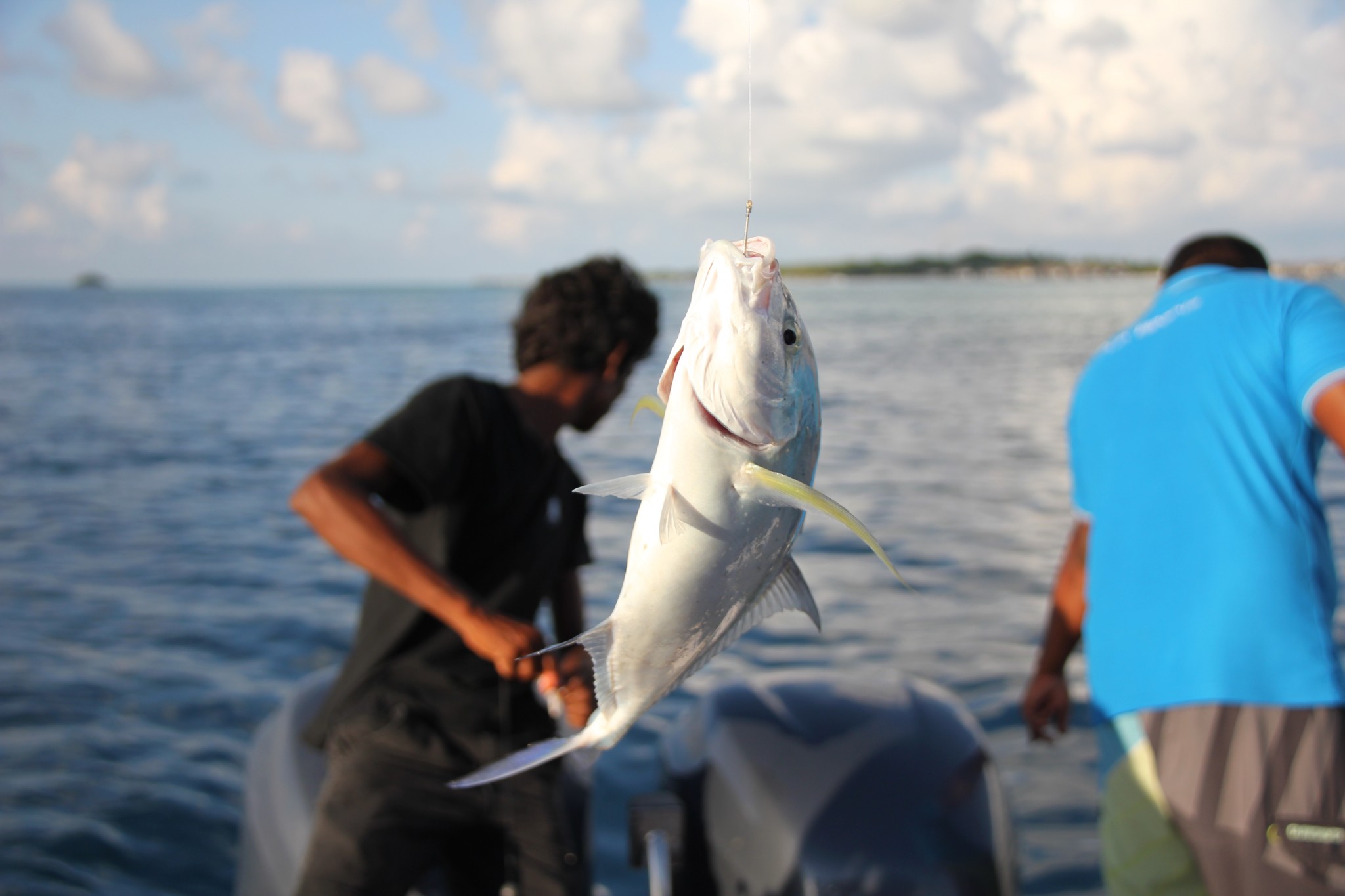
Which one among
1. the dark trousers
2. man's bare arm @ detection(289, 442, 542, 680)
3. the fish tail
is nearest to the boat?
the dark trousers

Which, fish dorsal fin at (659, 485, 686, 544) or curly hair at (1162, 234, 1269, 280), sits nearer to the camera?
fish dorsal fin at (659, 485, 686, 544)

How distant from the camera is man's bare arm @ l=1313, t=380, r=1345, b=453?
2.60 meters

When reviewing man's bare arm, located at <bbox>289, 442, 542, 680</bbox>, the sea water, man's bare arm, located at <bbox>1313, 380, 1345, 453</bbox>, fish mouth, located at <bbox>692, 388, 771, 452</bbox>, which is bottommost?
the sea water

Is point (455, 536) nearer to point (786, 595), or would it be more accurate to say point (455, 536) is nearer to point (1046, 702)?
point (786, 595)

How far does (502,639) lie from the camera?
7.70 feet

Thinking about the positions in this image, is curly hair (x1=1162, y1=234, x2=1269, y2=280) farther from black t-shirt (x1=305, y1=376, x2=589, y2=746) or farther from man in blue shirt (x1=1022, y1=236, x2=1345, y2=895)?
black t-shirt (x1=305, y1=376, x2=589, y2=746)

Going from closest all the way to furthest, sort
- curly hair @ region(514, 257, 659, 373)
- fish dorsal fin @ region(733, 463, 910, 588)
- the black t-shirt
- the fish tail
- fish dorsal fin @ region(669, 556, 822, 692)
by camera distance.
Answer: fish dorsal fin @ region(733, 463, 910, 588) → the fish tail → fish dorsal fin @ region(669, 556, 822, 692) → the black t-shirt → curly hair @ region(514, 257, 659, 373)

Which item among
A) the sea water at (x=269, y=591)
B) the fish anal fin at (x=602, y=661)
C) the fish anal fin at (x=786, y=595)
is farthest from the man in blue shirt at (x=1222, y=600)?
the fish anal fin at (x=602, y=661)

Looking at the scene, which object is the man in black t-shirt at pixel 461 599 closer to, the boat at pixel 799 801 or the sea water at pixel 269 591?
the boat at pixel 799 801

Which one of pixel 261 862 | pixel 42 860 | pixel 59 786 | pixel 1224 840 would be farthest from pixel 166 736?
pixel 1224 840

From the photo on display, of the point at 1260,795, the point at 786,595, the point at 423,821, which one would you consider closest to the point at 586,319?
the point at 423,821

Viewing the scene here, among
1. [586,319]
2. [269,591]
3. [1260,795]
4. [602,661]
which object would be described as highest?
[586,319]

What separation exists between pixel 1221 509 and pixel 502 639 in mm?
2109

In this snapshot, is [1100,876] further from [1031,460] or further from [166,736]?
[1031,460]
